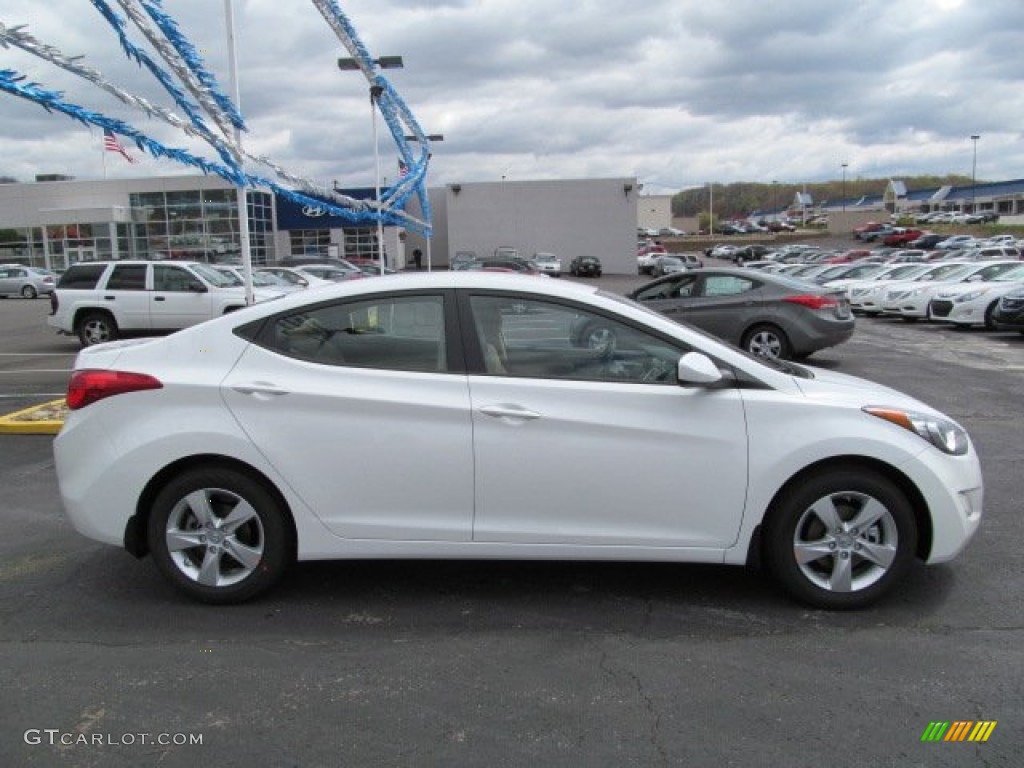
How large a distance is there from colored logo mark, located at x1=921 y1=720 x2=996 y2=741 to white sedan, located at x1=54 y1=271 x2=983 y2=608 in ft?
2.94

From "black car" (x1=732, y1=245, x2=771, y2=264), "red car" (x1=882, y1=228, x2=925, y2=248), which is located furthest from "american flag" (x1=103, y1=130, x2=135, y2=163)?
"red car" (x1=882, y1=228, x2=925, y2=248)

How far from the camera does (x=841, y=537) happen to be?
383 cm

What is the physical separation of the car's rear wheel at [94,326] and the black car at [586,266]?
39.4 m

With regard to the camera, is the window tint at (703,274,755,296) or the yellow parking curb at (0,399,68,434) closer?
the yellow parking curb at (0,399,68,434)

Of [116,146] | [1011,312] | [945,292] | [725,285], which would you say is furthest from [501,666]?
[116,146]

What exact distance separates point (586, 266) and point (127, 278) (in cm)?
3935

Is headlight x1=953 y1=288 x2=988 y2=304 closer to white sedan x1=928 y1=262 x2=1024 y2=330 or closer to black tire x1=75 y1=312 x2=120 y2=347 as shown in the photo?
white sedan x1=928 y1=262 x2=1024 y2=330

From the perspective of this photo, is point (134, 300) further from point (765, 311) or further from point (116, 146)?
point (116, 146)

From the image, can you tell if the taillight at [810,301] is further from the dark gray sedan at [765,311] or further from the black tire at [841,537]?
the black tire at [841,537]

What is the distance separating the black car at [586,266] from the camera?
5247 centimetres

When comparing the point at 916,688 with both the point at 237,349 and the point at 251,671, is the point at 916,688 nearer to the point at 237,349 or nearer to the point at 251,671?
the point at 251,671

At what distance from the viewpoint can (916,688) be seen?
3.22 meters

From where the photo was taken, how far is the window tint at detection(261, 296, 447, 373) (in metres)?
3.94

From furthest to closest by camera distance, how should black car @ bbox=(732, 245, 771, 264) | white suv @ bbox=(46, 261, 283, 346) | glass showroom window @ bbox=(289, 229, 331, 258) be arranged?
black car @ bbox=(732, 245, 771, 264) < glass showroom window @ bbox=(289, 229, 331, 258) < white suv @ bbox=(46, 261, 283, 346)
